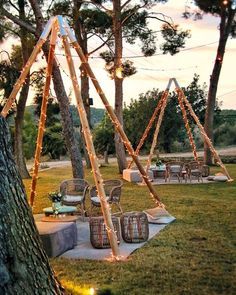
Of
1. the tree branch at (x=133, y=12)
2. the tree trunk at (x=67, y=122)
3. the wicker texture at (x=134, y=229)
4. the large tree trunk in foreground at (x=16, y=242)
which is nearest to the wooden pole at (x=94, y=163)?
the wicker texture at (x=134, y=229)

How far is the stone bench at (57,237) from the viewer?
743 centimetres

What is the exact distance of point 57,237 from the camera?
7.55 metres

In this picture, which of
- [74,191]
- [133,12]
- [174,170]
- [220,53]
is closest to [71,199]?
[74,191]

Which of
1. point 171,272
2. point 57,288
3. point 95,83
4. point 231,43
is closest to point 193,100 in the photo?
point 231,43

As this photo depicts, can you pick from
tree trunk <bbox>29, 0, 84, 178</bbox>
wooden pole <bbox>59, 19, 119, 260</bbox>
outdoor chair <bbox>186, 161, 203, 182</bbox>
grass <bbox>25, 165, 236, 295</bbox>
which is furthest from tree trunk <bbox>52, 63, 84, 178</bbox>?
wooden pole <bbox>59, 19, 119, 260</bbox>

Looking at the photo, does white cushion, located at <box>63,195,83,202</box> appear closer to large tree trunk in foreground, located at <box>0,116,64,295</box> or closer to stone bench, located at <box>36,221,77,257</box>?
stone bench, located at <box>36,221,77,257</box>

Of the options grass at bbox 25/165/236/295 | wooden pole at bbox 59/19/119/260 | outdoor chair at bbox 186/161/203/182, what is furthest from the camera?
outdoor chair at bbox 186/161/203/182

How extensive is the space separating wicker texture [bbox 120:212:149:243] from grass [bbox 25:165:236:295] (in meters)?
0.21

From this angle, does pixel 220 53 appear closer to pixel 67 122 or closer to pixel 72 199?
pixel 67 122

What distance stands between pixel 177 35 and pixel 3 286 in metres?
19.1

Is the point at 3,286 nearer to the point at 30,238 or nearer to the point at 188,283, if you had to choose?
the point at 30,238

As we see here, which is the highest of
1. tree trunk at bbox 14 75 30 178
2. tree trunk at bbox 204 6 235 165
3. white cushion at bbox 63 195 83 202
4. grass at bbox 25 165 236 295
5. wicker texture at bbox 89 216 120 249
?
tree trunk at bbox 204 6 235 165

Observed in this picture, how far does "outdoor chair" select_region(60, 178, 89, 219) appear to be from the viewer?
411 inches

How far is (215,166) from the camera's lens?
68.9 ft
